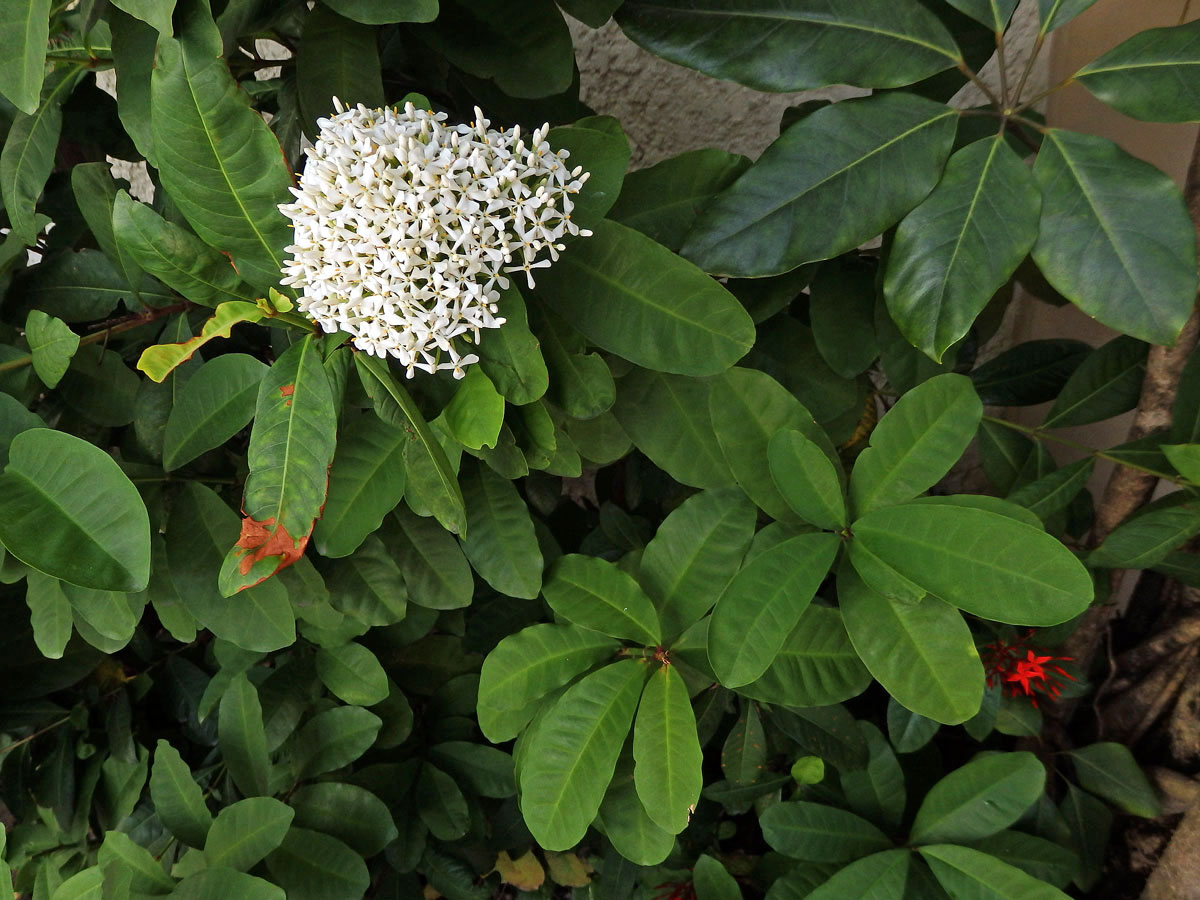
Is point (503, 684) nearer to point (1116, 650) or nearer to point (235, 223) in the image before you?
point (235, 223)

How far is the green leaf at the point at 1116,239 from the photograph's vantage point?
663mm

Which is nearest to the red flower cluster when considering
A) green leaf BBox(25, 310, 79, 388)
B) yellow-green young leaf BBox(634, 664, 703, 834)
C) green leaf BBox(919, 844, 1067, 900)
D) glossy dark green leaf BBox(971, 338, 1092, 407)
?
green leaf BBox(919, 844, 1067, 900)

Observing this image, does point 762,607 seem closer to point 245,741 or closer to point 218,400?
point 218,400

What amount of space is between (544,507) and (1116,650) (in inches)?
37.6

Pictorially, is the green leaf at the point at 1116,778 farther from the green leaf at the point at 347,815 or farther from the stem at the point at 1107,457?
the green leaf at the point at 347,815

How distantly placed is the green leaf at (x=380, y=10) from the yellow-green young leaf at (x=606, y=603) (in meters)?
0.58

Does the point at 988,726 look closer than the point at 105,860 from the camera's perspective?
No

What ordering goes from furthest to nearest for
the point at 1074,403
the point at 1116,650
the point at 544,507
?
the point at 1116,650 → the point at 544,507 → the point at 1074,403

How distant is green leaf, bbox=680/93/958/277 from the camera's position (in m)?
0.74

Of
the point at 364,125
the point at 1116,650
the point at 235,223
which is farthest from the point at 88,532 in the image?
the point at 1116,650

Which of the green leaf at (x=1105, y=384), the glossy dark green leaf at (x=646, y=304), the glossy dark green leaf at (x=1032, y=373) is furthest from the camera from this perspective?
the glossy dark green leaf at (x=1032, y=373)

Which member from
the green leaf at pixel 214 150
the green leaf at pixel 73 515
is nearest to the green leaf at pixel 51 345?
the green leaf at pixel 73 515

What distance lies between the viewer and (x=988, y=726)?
105cm

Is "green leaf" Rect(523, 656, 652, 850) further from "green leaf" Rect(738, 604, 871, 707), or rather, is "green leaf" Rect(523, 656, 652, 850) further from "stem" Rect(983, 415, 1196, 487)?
"stem" Rect(983, 415, 1196, 487)
